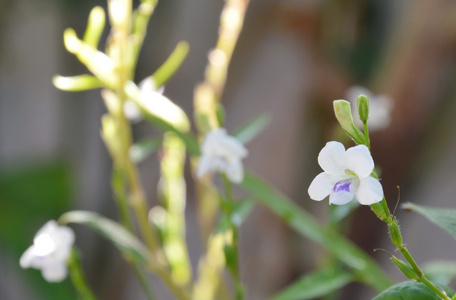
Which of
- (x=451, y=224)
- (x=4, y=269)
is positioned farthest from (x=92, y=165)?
(x=451, y=224)

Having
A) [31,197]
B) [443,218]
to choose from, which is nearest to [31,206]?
[31,197]

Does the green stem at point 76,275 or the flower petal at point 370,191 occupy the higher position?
the green stem at point 76,275

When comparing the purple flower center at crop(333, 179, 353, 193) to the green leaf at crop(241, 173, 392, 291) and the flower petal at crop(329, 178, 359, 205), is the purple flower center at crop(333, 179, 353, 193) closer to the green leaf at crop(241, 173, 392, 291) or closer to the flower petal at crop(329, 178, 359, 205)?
the flower petal at crop(329, 178, 359, 205)

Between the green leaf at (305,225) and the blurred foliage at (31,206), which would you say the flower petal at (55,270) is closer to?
the green leaf at (305,225)

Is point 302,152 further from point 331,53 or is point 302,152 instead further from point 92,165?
point 92,165

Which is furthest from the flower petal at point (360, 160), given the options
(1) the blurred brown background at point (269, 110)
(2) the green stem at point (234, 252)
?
(1) the blurred brown background at point (269, 110)

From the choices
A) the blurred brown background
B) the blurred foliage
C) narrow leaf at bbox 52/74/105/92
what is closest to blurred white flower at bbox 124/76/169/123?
narrow leaf at bbox 52/74/105/92

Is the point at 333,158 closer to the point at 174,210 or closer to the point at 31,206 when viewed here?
the point at 174,210
